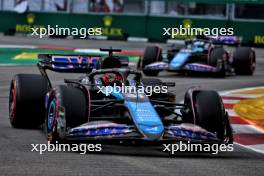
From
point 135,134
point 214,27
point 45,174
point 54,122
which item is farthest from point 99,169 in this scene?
point 214,27

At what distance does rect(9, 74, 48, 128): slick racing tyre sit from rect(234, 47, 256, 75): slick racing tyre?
38.3ft

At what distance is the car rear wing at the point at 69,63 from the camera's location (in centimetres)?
1182

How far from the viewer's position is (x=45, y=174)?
7.59 m

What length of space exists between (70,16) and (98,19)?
1223 millimetres

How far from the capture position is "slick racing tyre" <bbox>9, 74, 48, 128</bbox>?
11.0 meters

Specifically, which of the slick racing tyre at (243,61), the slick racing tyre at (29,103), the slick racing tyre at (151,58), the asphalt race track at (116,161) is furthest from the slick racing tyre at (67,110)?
the slick racing tyre at (243,61)

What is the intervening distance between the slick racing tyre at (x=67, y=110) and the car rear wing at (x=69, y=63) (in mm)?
1977

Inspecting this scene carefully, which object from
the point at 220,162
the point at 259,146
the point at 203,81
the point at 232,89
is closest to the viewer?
the point at 220,162

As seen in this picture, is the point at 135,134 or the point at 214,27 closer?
the point at 135,134

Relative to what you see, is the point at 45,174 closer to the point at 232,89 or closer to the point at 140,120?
the point at 140,120

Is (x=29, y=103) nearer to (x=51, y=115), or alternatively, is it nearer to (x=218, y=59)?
(x=51, y=115)

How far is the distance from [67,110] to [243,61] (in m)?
13.2

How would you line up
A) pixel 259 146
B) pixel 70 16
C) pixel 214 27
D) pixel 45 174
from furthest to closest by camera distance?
pixel 70 16, pixel 214 27, pixel 259 146, pixel 45 174

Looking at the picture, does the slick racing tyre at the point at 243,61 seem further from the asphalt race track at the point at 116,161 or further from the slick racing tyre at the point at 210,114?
the slick racing tyre at the point at 210,114
